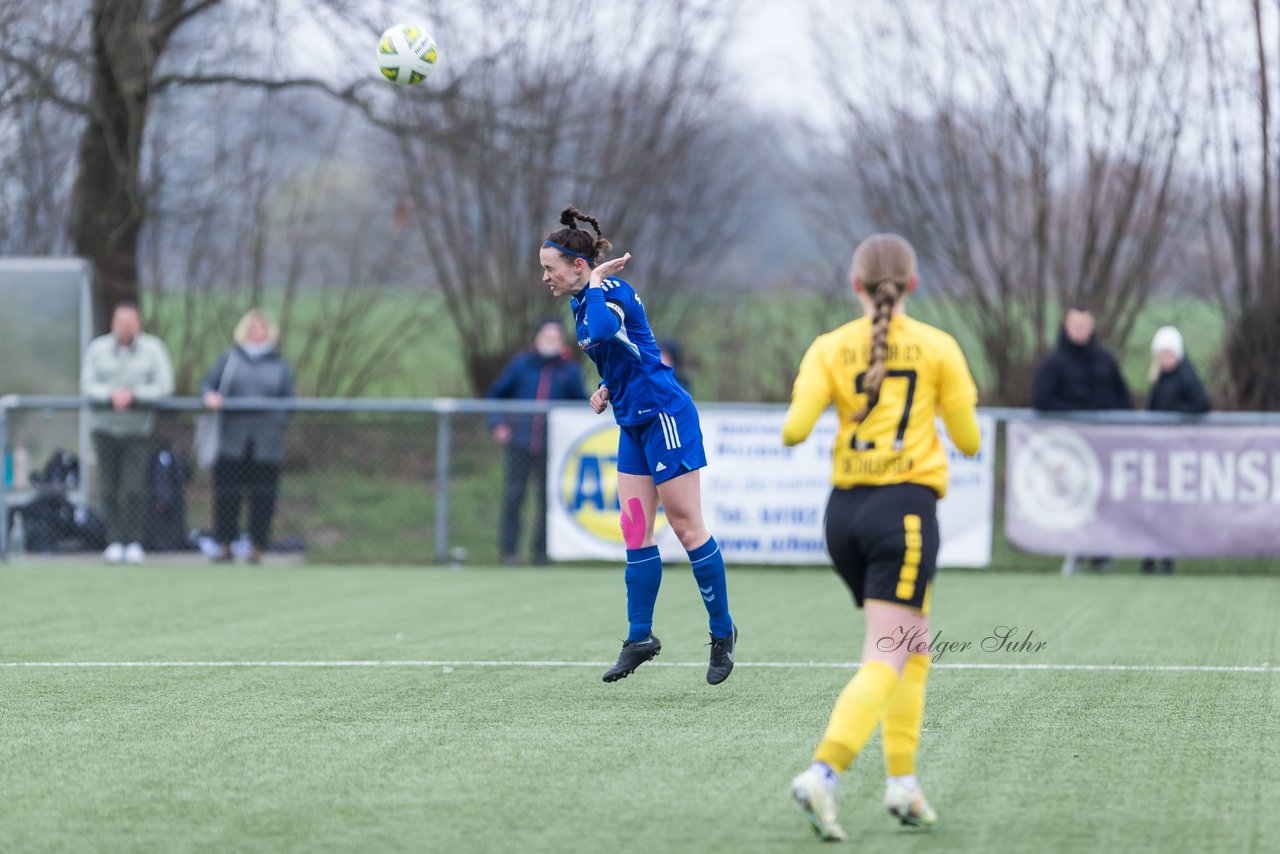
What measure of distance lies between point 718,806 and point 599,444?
9.53 m

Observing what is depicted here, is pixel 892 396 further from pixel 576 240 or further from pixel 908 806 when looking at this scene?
pixel 576 240

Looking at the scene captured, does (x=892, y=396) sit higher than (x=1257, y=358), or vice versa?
(x=1257, y=358)

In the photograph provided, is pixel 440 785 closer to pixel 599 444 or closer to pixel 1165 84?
pixel 599 444

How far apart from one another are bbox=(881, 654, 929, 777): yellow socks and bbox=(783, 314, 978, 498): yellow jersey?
1.64ft

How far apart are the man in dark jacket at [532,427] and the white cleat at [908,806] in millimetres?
10018

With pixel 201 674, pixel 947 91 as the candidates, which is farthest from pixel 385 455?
pixel 201 674

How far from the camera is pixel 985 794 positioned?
513 cm

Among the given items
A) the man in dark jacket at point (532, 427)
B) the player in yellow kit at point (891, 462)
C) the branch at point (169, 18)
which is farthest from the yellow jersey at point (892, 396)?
the branch at point (169, 18)

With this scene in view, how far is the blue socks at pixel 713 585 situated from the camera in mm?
7434

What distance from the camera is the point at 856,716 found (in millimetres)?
4578

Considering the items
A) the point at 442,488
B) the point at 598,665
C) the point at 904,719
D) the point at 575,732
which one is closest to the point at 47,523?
the point at 442,488

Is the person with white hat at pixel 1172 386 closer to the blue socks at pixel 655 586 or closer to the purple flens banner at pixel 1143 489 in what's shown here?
the purple flens banner at pixel 1143 489

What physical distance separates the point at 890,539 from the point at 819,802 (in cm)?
72

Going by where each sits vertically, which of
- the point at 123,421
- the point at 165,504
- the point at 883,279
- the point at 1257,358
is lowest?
the point at 165,504
